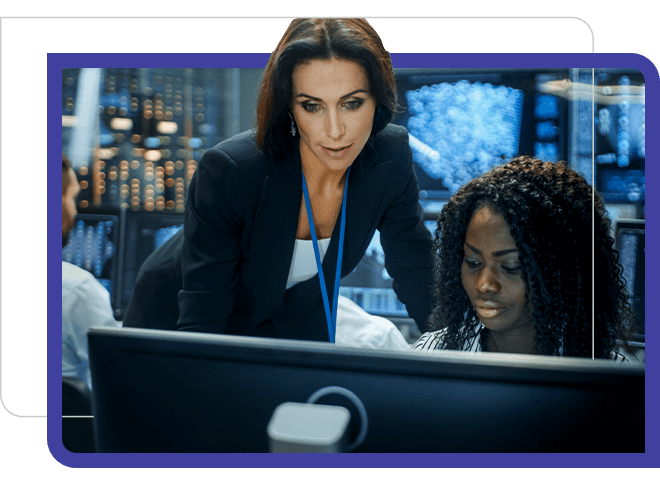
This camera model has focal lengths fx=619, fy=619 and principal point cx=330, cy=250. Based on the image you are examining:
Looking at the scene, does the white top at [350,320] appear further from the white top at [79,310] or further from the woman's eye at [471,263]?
the white top at [79,310]

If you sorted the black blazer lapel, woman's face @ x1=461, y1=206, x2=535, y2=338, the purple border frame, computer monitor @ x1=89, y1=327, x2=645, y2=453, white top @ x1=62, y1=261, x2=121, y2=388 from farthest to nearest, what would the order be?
white top @ x1=62, y1=261, x2=121, y2=388
the black blazer lapel
woman's face @ x1=461, y1=206, x2=535, y2=338
the purple border frame
computer monitor @ x1=89, y1=327, x2=645, y2=453

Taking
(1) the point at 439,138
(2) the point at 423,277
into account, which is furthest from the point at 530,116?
(2) the point at 423,277

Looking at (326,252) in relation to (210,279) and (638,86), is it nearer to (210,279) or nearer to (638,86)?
(210,279)

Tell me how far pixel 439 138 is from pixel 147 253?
0.88m

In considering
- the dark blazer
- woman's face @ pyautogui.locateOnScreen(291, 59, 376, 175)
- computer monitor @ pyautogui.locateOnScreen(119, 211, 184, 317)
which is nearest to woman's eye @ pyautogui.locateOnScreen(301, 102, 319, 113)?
woman's face @ pyautogui.locateOnScreen(291, 59, 376, 175)

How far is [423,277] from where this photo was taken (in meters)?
1.69

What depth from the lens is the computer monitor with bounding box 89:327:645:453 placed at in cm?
→ 103

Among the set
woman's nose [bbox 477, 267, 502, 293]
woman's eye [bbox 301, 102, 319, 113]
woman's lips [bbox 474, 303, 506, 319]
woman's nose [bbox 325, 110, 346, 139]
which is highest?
woman's eye [bbox 301, 102, 319, 113]

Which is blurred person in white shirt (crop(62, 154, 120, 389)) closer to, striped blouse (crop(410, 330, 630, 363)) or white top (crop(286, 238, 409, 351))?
white top (crop(286, 238, 409, 351))

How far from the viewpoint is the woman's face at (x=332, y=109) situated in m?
1.56

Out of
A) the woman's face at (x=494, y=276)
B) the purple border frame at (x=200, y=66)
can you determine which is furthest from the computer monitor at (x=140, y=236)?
the woman's face at (x=494, y=276)

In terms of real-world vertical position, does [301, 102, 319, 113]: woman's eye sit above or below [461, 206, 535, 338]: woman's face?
above

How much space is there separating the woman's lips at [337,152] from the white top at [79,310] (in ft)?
2.46

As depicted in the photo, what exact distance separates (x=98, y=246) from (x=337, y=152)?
0.73 metres
